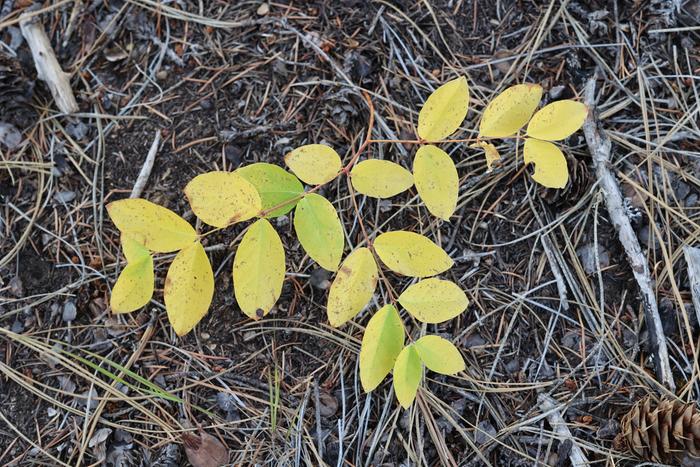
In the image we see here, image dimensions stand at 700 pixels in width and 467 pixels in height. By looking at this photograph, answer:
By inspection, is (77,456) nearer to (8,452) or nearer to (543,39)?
(8,452)

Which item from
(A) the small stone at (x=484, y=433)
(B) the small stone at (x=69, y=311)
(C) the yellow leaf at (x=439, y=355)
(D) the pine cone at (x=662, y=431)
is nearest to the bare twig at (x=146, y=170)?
(B) the small stone at (x=69, y=311)

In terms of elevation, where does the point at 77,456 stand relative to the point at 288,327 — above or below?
below

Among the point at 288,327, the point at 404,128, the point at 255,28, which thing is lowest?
the point at 288,327

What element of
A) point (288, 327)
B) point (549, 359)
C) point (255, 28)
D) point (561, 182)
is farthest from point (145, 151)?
point (549, 359)

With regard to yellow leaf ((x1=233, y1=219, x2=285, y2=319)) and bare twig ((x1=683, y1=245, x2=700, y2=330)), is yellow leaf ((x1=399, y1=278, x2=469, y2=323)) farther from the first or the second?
bare twig ((x1=683, y1=245, x2=700, y2=330))

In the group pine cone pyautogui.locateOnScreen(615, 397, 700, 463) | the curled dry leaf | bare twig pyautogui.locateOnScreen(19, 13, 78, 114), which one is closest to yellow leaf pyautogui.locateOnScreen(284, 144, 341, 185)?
the curled dry leaf
